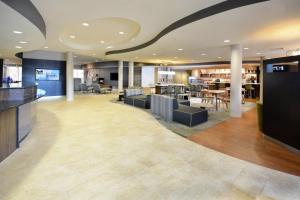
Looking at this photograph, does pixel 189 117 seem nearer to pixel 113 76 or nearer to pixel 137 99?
pixel 137 99

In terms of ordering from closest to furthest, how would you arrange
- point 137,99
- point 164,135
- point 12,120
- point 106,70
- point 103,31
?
point 12,120 < point 164,135 < point 103,31 < point 137,99 < point 106,70

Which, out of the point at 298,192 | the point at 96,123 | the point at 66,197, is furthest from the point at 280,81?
the point at 96,123

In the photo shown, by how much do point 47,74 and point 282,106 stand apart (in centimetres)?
1380

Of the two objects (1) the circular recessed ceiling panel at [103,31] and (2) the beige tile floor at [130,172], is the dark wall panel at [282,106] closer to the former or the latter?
(2) the beige tile floor at [130,172]

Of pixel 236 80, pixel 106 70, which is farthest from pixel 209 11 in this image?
pixel 106 70

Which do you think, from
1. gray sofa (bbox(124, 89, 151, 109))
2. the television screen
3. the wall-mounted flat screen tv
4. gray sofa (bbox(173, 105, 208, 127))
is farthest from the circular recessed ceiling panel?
the television screen

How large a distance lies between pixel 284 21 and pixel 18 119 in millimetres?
6307

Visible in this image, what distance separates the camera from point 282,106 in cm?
405

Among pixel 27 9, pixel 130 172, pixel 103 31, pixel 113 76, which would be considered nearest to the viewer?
pixel 130 172

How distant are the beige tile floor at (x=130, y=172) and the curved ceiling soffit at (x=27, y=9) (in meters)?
2.68

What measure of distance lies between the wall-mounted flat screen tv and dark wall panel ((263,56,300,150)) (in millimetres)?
13250

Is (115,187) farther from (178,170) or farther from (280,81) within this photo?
(280,81)

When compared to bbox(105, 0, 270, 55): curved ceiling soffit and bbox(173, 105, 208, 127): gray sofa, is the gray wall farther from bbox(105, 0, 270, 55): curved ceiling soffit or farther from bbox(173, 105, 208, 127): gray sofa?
bbox(105, 0, 270, 55): curved ceiling soffit

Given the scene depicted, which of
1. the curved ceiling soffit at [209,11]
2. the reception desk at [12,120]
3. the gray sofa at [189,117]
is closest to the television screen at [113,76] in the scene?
the curved ceiling soffit at [209,11]
